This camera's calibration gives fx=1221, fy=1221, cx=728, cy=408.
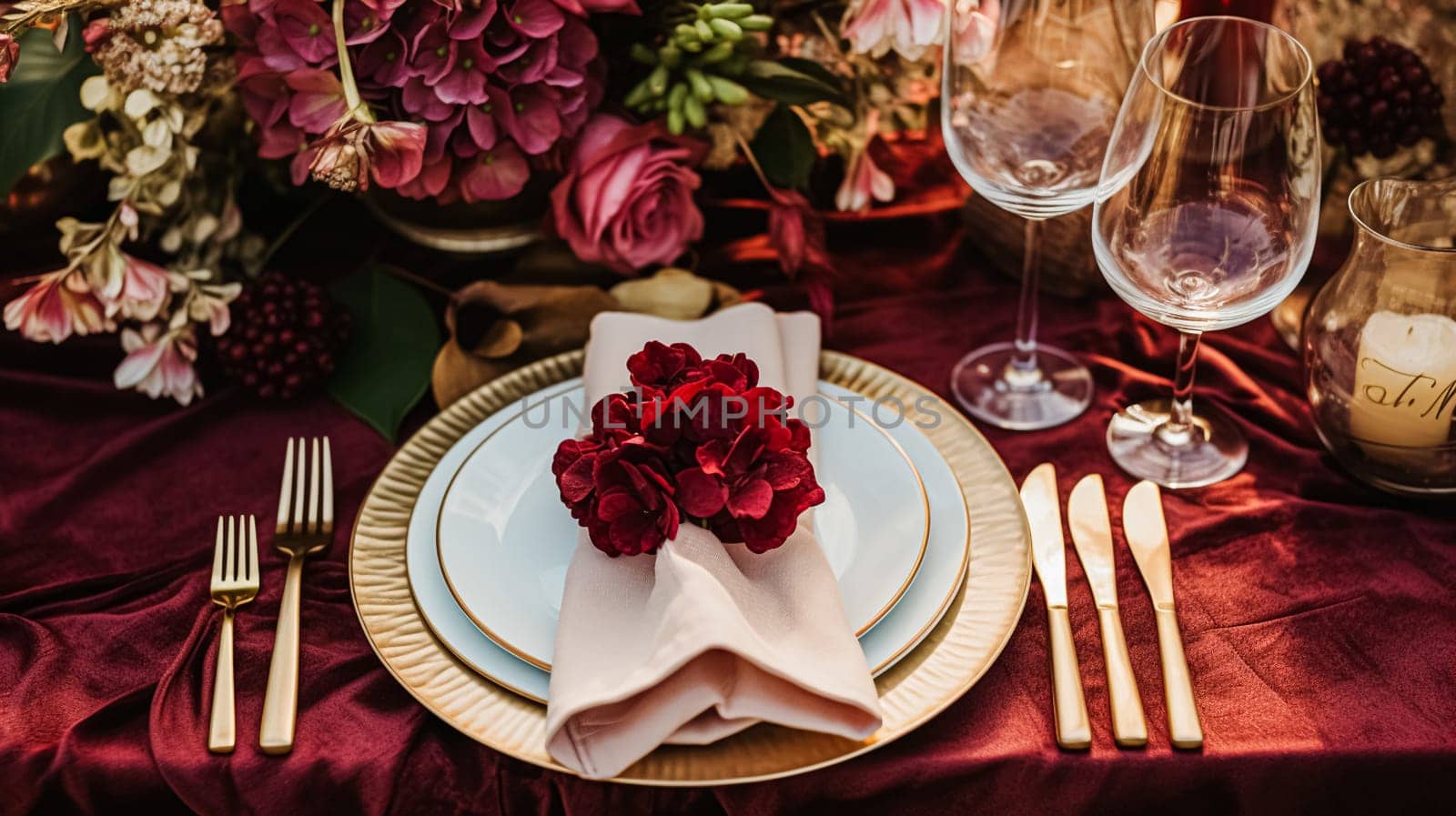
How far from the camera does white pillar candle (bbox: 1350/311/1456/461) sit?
706mm

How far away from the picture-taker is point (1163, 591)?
2.27 ft

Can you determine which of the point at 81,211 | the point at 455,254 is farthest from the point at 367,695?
the point at 81,211

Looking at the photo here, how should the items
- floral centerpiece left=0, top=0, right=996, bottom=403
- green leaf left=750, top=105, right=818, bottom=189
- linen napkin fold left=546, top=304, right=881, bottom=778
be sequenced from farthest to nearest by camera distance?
1. green leaf left=750, top=105, right=818, bottom=189
2. floral centerpiece left=0, top=0, right=996, bottom=403
3. linen napkin fold left=546, top=304, right=881, bottom=778

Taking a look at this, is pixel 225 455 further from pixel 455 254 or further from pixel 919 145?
pixel 919 145

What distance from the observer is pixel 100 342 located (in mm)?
918

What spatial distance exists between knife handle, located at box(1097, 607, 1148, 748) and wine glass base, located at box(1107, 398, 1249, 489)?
0.15 metres

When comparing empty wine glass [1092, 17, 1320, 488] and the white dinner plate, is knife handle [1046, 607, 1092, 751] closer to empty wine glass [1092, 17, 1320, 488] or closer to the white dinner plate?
the white dinner plate

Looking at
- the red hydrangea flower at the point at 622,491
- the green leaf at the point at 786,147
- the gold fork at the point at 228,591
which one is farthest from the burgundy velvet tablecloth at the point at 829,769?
the green leaf at the point at 786,147

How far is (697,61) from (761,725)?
0.47 meters

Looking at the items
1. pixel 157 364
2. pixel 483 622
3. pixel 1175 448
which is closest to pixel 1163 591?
pixel 1175 448

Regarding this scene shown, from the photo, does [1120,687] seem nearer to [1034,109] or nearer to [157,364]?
[1034,109]

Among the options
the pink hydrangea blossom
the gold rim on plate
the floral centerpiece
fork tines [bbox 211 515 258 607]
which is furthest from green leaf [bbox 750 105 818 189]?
fork tines [bbox 211 515 258 607]

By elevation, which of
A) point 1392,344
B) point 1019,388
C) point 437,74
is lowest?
point 1019,388

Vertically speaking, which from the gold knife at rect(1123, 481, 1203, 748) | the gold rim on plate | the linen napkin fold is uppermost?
the linen napkin fold
